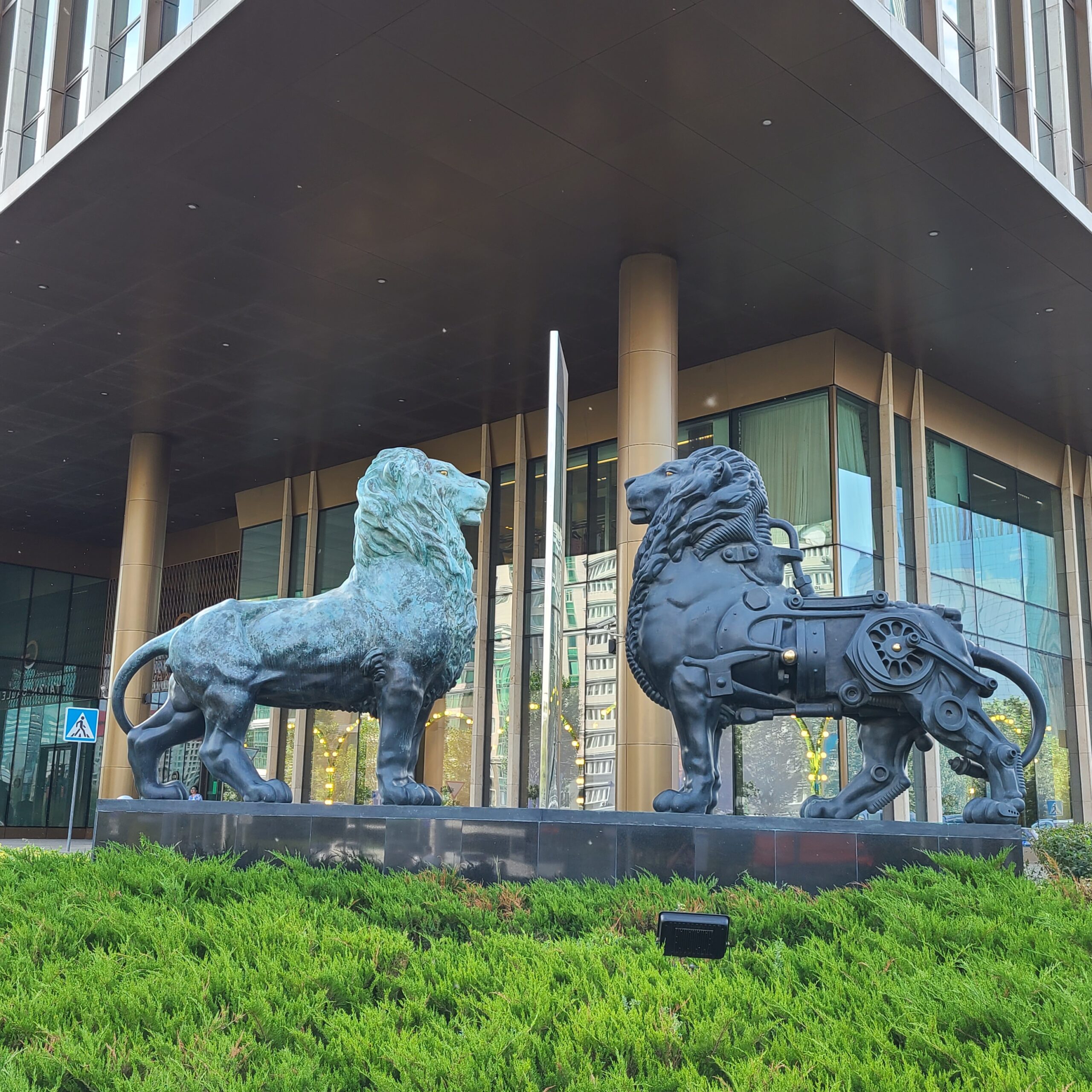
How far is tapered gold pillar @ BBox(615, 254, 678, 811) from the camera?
13789mm

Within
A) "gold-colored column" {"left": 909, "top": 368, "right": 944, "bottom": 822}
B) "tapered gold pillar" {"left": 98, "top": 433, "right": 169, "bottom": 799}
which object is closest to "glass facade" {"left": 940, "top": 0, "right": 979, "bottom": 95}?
"gold-colored column" {"left": 909, "top": 368, "right": 944, "bottom": 822}

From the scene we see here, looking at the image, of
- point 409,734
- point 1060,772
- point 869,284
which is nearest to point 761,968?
point 409,734

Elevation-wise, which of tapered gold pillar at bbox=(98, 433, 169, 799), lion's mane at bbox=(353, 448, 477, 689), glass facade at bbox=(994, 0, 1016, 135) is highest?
glass facade at bbox=(994, 0, 1016, 135)

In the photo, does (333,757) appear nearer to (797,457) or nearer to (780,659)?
(797,457)

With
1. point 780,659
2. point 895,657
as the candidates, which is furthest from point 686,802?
point 895,657

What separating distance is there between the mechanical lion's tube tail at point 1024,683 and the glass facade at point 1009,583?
12064 millimetres

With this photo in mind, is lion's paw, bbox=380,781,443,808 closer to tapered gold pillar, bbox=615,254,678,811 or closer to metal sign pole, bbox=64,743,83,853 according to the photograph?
metal sign pole, bbox=64,743,83,853

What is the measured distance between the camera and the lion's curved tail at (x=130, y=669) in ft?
25.3

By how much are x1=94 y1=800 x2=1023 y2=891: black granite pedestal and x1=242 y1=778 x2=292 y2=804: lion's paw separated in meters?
0.16

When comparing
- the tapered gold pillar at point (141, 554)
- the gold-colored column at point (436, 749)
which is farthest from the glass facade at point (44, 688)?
the gold-colored column at point (436, 749)

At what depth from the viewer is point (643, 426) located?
A: 568 inches

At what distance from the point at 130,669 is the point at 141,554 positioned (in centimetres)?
1522

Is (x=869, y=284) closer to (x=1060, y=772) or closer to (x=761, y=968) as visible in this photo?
(x=1060, y=772)

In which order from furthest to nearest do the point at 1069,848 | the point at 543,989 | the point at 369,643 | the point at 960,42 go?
the point at 960,42 → the point at 1069,848 → the point at 369,643 → the point at 543,989
